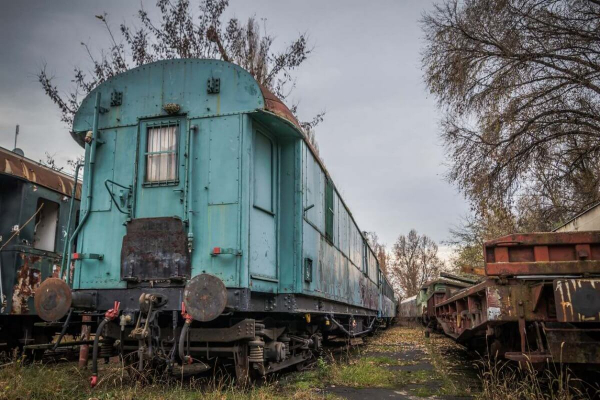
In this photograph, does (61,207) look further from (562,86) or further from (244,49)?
(562,86)

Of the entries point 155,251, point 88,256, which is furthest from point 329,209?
point 88,256

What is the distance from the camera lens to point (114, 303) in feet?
18.8

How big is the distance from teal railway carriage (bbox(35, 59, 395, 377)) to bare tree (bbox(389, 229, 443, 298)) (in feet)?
165

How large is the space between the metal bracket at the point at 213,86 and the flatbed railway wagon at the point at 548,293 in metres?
3.70

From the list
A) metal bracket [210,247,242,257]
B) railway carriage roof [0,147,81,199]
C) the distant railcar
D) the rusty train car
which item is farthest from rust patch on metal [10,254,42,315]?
the distant railcar

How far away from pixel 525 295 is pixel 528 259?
395 mm

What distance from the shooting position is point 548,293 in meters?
4.67

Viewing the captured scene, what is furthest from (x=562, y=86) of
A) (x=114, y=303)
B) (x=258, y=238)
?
(x=114, y=303)

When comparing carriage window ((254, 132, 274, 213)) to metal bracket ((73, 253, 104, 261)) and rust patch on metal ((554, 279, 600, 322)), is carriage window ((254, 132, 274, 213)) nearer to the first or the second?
metal bracket ((73, 253, 104, 261))

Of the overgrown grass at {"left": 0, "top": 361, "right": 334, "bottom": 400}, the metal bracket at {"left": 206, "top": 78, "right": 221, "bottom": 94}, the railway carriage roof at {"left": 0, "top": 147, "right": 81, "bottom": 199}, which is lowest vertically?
the overgrown grass at {"left": 0, "top": 361, "right": 334, "bottom": 400}

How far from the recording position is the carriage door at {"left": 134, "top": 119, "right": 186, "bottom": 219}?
597cm

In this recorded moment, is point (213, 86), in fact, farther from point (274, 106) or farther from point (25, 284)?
point (25, 284)

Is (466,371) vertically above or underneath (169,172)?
underneath

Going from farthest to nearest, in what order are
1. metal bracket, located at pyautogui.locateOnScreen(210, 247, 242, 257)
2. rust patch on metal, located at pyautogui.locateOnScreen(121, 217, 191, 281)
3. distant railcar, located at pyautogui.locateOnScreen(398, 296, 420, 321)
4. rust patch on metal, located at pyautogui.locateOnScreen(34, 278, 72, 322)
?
1. distant railcar, located at pyautogui.locateOnScreen(398, 296, 420, 321)
2. rust patch on metal, located at pyautogui.locateOnScreen(121, 217, 191, 281)
3. metal bracket, located at pyautogui.locateOnScreen(210, 247, 242, 257)
4. rust patch on metal, located at pyautogui.locateOnScreen(34, 278, 72, 322)
